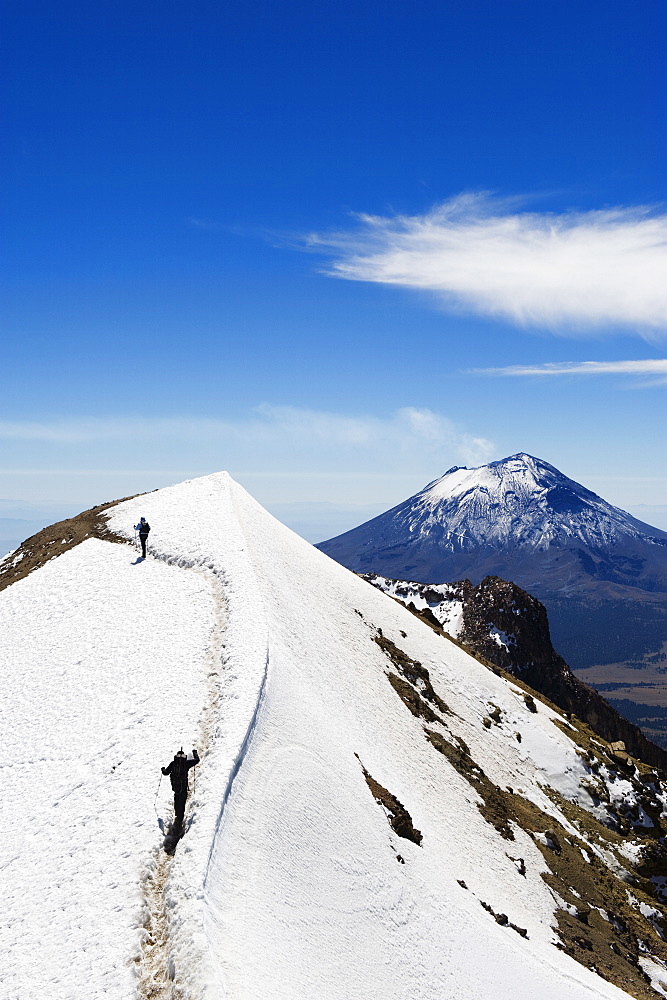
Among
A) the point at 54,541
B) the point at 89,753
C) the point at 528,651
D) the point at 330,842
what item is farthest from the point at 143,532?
the point at 528,651

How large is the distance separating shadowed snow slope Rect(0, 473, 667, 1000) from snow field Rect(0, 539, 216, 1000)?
0.08 meters

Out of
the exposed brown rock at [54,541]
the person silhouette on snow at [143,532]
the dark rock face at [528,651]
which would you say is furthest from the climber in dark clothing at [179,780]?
the dark rock face at [528,651]

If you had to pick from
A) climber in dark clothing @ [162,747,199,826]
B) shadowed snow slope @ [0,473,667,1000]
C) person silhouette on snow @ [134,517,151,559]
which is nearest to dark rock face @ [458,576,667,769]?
shadowed snow slope @ [0,473,667,1000]

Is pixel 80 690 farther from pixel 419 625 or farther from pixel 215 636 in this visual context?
pixel 419 625

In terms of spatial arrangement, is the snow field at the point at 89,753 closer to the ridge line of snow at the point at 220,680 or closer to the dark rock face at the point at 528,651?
the ridge line of snow at the point at 220,680

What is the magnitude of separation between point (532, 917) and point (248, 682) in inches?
725

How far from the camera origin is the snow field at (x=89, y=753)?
566 inches

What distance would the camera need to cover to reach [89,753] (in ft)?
69.6

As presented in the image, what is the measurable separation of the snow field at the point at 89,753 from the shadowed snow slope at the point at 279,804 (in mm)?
82

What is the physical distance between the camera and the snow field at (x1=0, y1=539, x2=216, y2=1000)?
566 inches

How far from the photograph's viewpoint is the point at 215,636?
92.7ft

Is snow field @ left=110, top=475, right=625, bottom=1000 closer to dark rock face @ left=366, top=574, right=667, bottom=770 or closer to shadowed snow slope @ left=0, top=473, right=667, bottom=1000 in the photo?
shadowed snow slope @ left=0, top=473, right=667, bottom=1000

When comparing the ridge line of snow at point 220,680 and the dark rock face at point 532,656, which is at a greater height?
the ridge line of snow at point 220,680

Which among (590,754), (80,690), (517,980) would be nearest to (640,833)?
(590,754)
